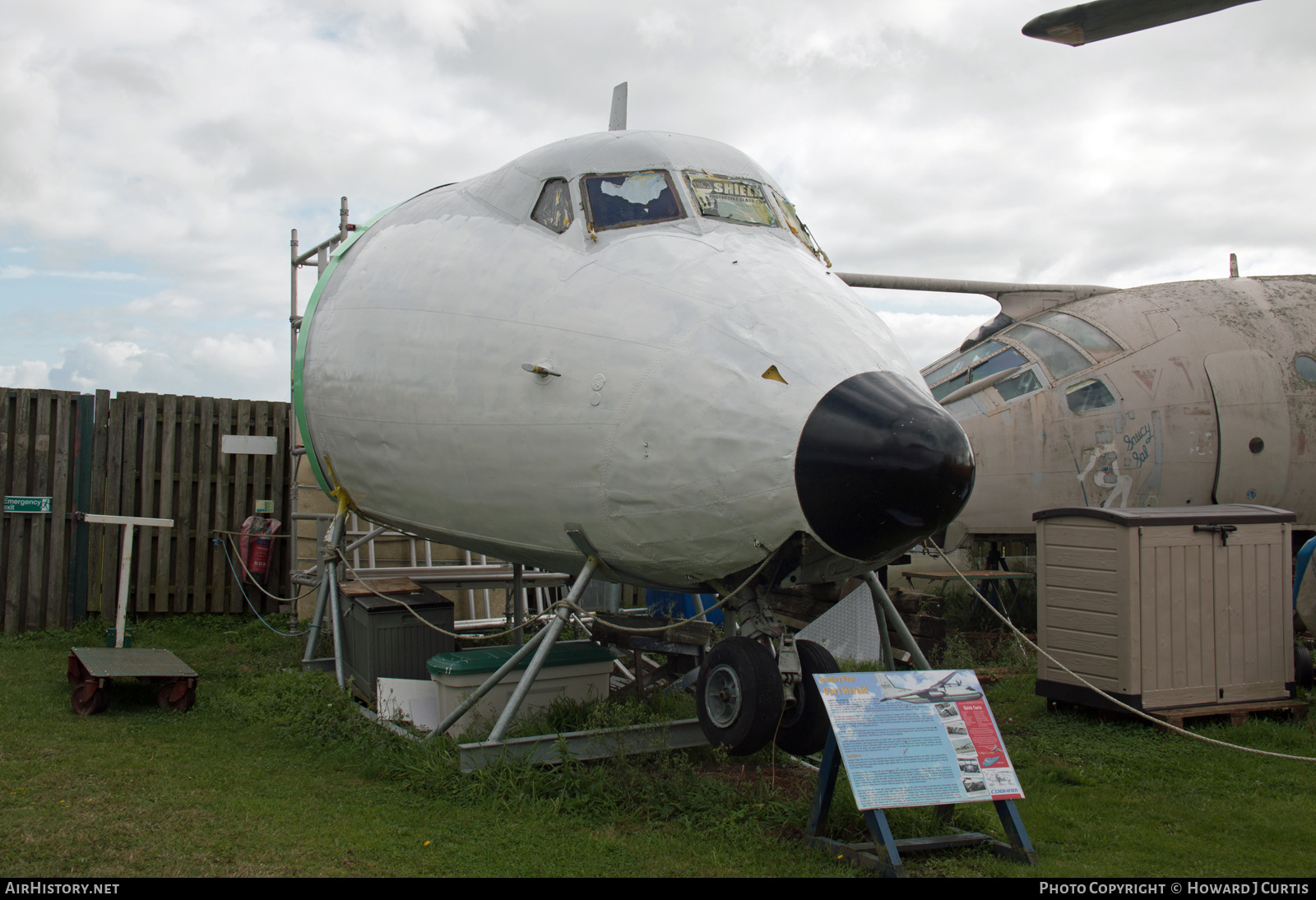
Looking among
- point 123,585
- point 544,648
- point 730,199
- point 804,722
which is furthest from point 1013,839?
point 123,585

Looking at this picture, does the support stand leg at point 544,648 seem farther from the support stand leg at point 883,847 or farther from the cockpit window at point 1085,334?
the cockpit window at point 1085,334

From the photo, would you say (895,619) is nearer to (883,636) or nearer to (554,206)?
(883,636)

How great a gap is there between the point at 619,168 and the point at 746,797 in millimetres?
3816

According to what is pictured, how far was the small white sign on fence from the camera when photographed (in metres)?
12.9

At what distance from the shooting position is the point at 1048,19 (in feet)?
18.0

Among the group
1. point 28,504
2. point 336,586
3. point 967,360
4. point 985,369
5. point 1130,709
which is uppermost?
point 967,360

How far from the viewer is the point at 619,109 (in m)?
8.44

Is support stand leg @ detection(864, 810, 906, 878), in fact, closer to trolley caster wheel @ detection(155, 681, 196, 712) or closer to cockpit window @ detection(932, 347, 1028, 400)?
trolley caster wheel @ detection(155, 681, 196, 712)

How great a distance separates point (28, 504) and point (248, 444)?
2560mm

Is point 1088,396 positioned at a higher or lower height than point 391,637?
higher

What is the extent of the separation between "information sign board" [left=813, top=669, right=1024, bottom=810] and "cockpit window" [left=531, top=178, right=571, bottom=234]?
313 cm

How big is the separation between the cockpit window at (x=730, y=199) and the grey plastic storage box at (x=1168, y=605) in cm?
379
